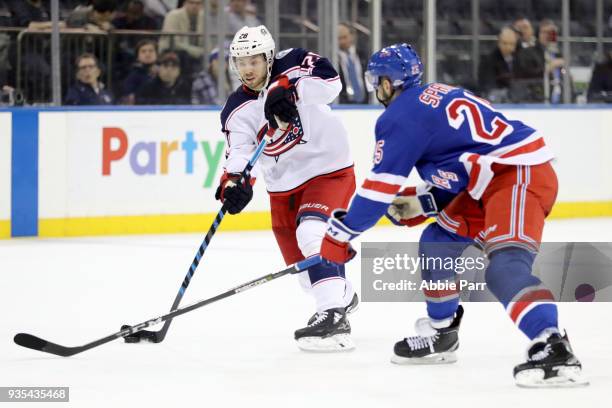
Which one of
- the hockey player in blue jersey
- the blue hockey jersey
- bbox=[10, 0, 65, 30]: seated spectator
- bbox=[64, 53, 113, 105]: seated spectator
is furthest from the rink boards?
the blue hockey jersey

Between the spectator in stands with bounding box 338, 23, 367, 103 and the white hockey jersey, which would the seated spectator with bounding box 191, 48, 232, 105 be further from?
the white hockey jersey

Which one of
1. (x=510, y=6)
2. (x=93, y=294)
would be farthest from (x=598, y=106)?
(x=93, y=294)

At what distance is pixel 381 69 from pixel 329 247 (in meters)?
0.53

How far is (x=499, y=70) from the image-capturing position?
886cm

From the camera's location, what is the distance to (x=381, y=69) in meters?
3.34

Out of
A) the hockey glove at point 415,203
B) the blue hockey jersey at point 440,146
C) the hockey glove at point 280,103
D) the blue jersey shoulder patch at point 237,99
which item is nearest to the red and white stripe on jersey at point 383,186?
the blue hockey jersey at point 440,146

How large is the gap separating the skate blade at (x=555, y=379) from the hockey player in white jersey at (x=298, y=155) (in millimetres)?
828

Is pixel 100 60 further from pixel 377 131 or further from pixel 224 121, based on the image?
pixel 377 131

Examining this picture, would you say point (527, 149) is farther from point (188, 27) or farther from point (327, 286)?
point (188, 27)

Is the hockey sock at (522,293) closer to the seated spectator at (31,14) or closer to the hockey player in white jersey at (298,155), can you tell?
the hockey player in white jersey at (298,155)

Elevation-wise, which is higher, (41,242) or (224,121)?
(224,121)

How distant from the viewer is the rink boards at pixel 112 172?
23.4 feet

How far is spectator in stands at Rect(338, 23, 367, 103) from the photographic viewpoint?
27.1ft

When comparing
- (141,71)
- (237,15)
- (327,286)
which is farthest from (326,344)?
(237,15)
